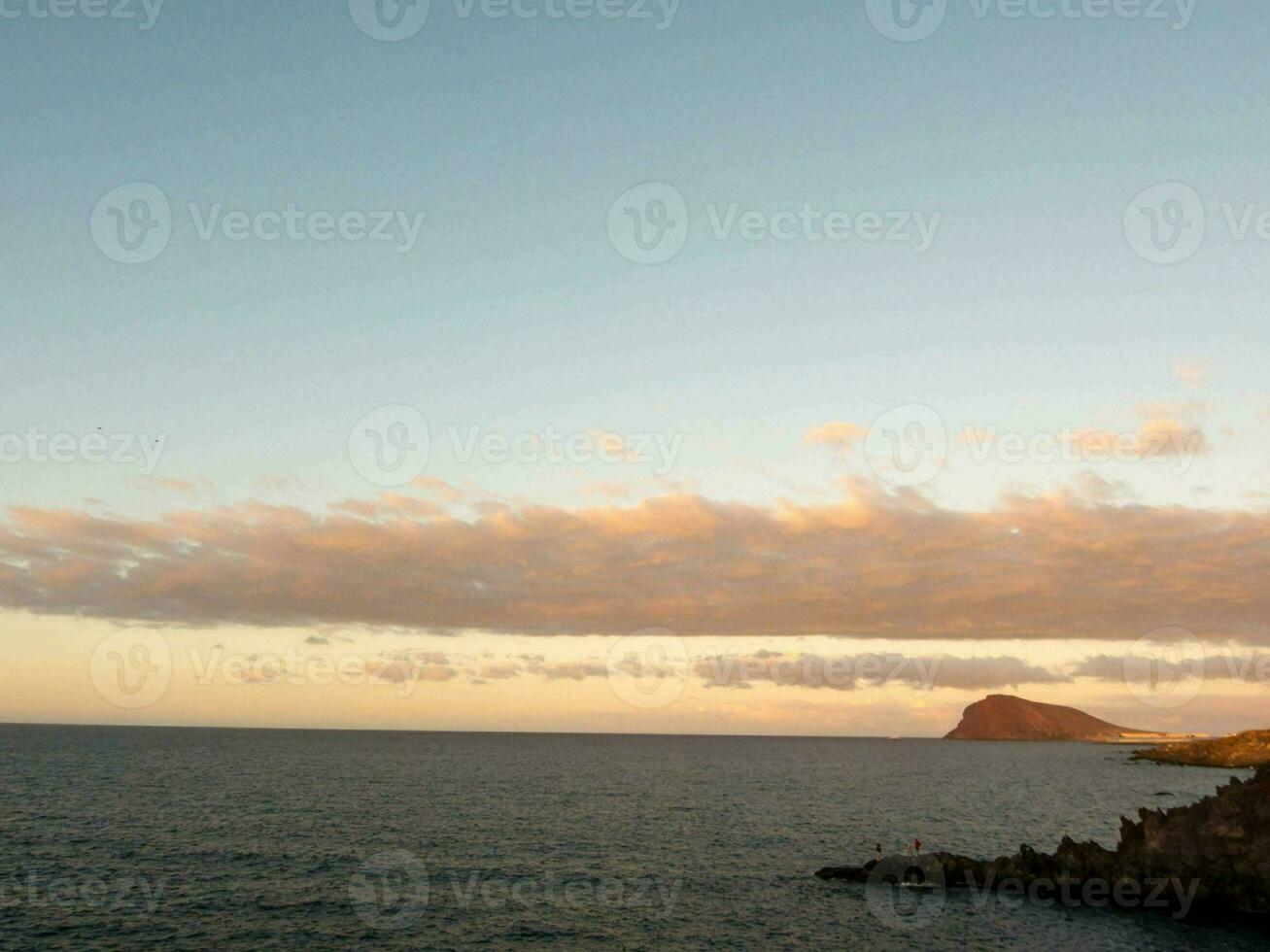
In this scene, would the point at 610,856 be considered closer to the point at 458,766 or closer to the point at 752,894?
the point at 752,894

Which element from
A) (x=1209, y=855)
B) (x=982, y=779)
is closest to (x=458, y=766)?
(x=982, y=779)

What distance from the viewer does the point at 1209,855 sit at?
174 feet

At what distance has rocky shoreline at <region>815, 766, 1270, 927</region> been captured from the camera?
51.5 m

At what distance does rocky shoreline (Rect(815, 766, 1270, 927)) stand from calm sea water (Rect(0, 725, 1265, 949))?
302cm

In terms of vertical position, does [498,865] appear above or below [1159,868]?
below

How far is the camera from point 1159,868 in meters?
54.4

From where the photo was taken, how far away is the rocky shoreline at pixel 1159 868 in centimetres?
5153

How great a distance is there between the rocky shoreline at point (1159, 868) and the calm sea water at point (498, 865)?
119 inches

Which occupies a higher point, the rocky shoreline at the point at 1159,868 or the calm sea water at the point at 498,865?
the rocky shoreline at the point at 1159,868

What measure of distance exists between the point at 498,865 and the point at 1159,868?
4665cm

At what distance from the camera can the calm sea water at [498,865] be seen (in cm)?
4753

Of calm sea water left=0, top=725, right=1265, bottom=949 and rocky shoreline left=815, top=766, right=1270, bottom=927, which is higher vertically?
rocky shoreline left=815, top=766, right=1270, bottom=927

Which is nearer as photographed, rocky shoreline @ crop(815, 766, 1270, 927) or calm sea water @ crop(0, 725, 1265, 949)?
calm sea water @ crop(0, 725, 1265, 949)

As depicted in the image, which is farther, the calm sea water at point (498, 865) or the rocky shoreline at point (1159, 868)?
the rocky shoreline at point (1159, 868)
